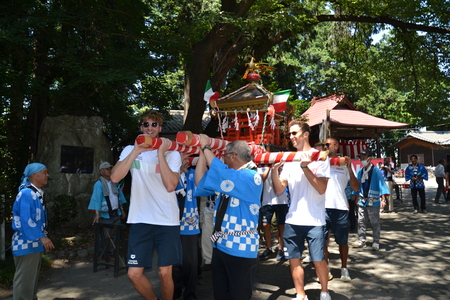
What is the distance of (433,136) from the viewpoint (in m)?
35.9

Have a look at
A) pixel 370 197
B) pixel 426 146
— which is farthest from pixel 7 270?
pixel 426 146

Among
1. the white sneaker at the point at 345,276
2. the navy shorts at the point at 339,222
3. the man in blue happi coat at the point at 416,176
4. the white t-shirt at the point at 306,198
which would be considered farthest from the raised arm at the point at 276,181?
the man in blue happi coat at the point at 416,176

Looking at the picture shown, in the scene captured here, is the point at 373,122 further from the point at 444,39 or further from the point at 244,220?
the point at 244,220

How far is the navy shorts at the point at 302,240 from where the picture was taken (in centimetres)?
404

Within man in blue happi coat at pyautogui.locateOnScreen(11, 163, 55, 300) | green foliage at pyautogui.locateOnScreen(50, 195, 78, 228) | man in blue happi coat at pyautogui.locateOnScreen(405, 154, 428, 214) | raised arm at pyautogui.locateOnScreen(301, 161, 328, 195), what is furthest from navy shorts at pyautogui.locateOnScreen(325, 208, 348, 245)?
man in blue happi coat at pyautogui.locateOnScreen(405, 154, 428, 214)

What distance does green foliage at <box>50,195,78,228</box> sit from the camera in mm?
8242

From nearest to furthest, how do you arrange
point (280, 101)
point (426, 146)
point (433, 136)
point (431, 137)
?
point (280, 101) → point (426, 146) → point (431, 137) → point (433, 136)

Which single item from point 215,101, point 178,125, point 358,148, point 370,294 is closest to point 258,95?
point 215,101

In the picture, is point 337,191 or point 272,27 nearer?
point 337,191

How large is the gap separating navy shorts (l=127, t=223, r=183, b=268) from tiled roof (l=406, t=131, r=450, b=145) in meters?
34.2

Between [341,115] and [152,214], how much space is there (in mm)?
13526

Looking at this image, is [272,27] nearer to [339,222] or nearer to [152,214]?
[339,222]

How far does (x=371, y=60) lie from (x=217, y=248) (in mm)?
12765

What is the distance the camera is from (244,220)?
3205mm
